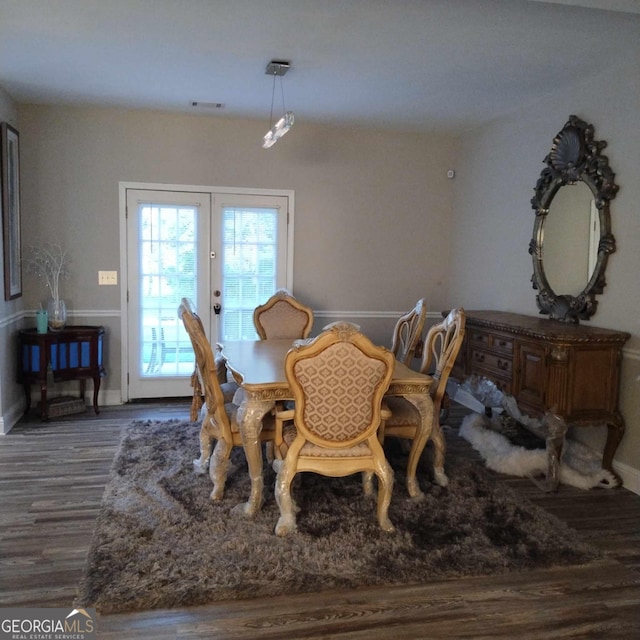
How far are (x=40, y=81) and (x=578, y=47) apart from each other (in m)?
3.71

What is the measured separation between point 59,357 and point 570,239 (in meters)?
4.04

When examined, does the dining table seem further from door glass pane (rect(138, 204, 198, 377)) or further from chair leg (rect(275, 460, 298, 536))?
door glass pane (rect(138, 204, 198, 377))

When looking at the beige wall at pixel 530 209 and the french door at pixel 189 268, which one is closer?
the beige wall at pixel 530 209

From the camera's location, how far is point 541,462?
3658 mm

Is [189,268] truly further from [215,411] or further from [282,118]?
[215,411]

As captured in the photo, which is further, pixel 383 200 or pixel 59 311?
pixel 383 200

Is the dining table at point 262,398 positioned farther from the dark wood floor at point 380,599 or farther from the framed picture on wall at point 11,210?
the framed picture on wall at point 11,210

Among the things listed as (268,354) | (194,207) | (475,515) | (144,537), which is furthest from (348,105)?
(144,537)

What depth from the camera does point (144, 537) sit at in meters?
2.68

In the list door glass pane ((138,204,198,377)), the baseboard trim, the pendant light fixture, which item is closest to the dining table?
the baseboard trim

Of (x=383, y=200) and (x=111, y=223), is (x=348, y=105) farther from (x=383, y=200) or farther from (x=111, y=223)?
(x=111, y=223)

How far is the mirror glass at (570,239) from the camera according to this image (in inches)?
149

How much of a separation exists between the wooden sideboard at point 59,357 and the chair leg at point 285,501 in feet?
8.72

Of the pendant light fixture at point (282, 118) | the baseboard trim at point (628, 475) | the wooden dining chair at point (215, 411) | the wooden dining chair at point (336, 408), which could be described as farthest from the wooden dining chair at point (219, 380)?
the baseboard trim at point (628, 475)
